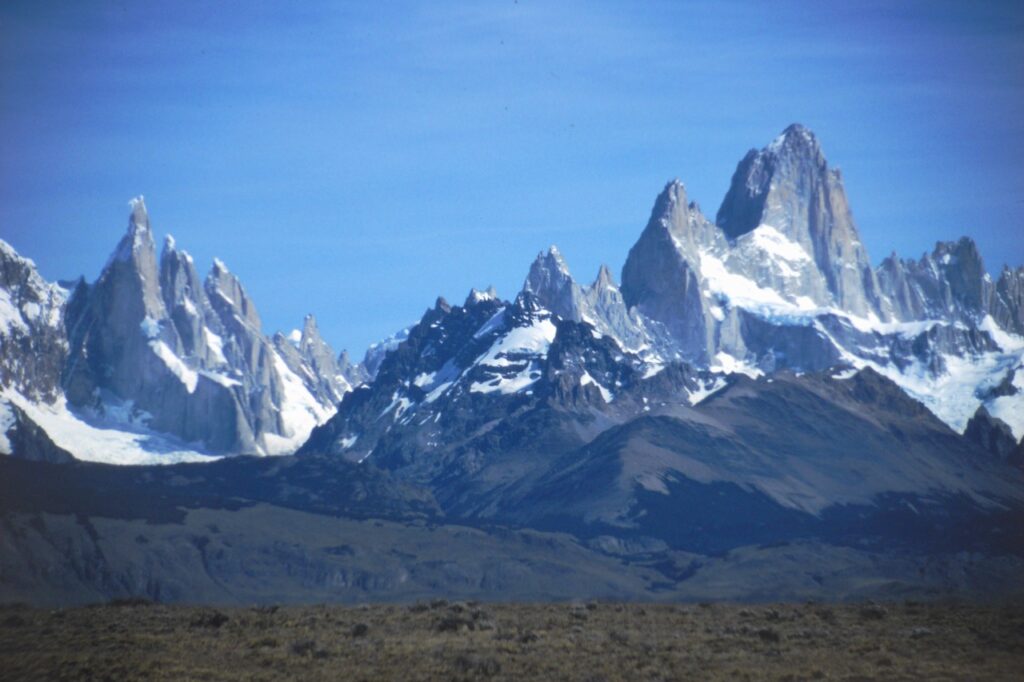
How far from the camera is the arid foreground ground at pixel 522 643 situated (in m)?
88.1

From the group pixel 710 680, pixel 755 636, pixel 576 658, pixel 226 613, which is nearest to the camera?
pixel 710 680

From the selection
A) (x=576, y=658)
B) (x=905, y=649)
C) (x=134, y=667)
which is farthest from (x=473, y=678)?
(x=905, y=649)

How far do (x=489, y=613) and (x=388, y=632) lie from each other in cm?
1087

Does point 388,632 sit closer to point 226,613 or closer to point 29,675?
point 226,613

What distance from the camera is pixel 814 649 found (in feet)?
308

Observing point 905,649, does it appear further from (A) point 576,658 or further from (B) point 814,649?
(A) point 576,658

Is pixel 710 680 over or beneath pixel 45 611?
beneath

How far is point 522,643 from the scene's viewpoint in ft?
318

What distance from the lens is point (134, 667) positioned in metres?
88.4

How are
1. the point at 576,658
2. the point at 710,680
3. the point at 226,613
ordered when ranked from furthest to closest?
the point at 226,613
the point at 576,658
the point at 710,680

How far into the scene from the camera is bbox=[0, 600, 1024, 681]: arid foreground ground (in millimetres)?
88125

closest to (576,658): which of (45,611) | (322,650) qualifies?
(322,650)

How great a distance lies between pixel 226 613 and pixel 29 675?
2466 centimetres

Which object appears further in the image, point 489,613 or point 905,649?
point 489,613
